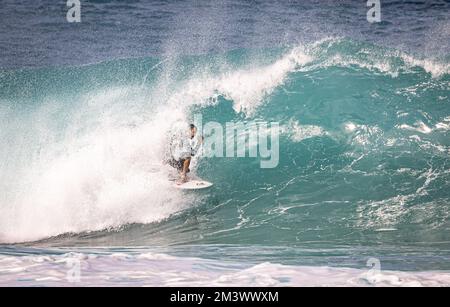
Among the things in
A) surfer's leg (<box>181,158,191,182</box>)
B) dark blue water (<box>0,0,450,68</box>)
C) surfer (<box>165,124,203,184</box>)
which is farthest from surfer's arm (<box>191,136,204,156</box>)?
dark blue water (<box>0,0,450,68</box>)

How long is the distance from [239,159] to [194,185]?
659mm

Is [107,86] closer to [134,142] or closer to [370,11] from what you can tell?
[134,142]

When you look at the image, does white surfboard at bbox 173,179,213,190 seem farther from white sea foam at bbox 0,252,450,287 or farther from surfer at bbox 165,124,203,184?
white sea foam at bbox 0,252,450,287

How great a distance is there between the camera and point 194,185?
5.62m

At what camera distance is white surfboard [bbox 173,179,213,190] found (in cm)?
558

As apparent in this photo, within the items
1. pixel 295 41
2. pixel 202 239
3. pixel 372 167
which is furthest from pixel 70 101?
pixel 372 167

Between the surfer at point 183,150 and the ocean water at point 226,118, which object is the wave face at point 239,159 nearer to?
the ocean water at point 226,118

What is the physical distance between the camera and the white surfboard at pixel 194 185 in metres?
5.58

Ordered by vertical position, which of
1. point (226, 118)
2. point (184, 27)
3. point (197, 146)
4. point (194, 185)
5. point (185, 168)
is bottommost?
point (194, 185)

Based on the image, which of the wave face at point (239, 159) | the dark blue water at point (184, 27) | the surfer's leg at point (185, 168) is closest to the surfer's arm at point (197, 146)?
the surfer's leg at point (185, 168)

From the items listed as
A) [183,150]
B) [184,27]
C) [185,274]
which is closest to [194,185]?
[183,150]

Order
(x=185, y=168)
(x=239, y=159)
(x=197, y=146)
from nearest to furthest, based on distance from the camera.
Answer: (x=185, y=168)
(x=197, y=146)
(x=239, y=159)

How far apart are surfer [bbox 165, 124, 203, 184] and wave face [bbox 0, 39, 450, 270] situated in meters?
0.14

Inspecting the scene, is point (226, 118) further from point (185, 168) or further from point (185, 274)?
point (185, 274)
